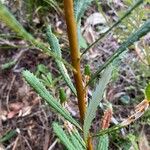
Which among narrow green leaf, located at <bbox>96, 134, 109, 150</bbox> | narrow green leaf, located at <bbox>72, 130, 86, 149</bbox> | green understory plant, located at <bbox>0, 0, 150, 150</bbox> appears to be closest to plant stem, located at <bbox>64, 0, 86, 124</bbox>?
green understory plant, located at <bbox>0, 0, 150, 150</bbox>

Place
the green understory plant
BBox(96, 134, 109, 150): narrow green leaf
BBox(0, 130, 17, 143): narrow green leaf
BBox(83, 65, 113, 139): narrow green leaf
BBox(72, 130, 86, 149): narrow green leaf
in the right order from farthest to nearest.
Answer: BBox(0, 130, 17, 143): narrow green leaf < BBox(96, 134, 109, 150): narrow green leaf < BBox(72, 130, 86, 149): narrow green leaf < BBox(83, 65, 113, 139): narrow green leaf < the green understory plant

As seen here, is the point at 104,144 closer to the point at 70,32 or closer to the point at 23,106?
the point at 70,32

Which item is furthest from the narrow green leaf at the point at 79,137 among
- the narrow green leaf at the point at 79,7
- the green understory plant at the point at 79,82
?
the narrow green leaf at the point at 79,7


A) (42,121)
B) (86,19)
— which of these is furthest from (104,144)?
(86,19)

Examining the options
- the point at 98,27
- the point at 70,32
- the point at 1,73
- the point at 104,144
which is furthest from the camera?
the point at 98,27

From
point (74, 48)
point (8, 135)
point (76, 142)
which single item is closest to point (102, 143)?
point (76, 142)

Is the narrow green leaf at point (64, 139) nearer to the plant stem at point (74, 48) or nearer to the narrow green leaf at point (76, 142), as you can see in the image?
the narrow green leaf at point (76, 142)

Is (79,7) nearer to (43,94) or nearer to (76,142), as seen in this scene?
(43,94)

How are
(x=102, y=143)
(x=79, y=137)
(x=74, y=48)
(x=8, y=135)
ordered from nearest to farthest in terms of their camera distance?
1. (x=74, y=48)
2. (x=79, y=137)
3. (x=102, y=143)
4. (x=8, y=135)

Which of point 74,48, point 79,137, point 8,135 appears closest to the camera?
point 74,48

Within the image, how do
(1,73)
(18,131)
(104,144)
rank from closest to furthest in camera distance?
1. (104,144)
2. (18,131)
3. (1,73)

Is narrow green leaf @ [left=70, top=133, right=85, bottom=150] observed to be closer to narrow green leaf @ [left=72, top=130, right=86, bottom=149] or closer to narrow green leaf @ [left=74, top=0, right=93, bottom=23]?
narrow green leaf @ [left=72, top=130, right=86, bottom=149]
